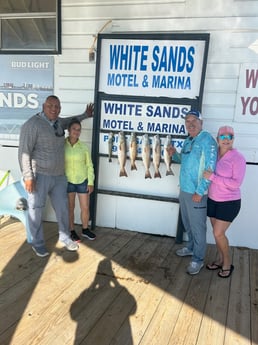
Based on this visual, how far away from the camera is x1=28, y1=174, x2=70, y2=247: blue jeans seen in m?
3.59

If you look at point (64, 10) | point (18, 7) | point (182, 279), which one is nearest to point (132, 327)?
point (182, 279)

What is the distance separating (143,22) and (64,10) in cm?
106

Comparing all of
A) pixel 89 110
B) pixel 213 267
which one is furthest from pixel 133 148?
pixel 213 267

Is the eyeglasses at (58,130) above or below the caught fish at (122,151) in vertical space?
above

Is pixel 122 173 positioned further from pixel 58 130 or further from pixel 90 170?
pixel 58 130

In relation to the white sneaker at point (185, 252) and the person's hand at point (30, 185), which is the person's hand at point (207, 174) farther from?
the person's hand at point (30, 185)

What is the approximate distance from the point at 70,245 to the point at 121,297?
113 cm

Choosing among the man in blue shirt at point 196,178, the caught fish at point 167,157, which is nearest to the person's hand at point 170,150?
the caught fish at point 167,157

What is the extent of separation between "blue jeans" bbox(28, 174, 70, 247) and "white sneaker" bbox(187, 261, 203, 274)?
1.44m

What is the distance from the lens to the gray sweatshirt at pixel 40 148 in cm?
345

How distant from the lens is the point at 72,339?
7.96 feet

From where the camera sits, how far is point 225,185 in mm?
3166

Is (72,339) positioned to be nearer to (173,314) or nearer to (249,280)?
(173,314)

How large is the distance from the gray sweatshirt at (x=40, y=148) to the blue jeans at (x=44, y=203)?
10cm
